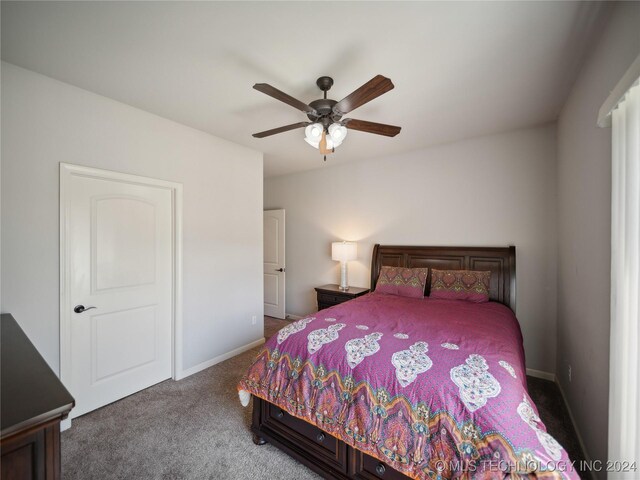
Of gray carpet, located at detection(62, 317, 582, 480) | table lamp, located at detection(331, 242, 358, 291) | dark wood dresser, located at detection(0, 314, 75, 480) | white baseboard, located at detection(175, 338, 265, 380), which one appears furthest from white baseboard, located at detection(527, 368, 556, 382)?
dark wood dresser, located at detection(0, 314, 75, 480)

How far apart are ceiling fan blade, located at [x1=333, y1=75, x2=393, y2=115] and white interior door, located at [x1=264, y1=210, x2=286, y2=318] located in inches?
125

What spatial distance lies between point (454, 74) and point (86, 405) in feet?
12.8

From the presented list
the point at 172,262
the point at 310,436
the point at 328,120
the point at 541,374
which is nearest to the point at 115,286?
the point at 172,262

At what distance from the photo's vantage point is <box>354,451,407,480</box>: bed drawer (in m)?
1.43

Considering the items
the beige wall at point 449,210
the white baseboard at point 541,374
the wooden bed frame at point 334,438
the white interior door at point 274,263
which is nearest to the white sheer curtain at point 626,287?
the wooden bed frame at point 334,438

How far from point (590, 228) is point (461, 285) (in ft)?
4.60

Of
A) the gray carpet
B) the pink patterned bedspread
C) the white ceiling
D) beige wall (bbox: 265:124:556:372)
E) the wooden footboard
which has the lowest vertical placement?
the gray carpet

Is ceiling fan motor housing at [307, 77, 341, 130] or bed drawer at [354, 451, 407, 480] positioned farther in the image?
ceiling fan motor housing at [307, 77, 341, 130]

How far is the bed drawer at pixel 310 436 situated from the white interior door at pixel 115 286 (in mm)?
1564

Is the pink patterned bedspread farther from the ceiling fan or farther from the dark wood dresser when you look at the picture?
the ceiling fan

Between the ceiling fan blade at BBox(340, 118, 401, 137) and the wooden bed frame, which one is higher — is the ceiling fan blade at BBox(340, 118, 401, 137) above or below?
above

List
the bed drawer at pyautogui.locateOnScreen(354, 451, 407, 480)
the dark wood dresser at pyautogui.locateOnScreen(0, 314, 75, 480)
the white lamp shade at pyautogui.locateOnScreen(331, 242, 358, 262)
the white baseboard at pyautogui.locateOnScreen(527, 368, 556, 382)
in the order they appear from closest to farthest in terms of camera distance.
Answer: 1. the dark wood dresser at pyautogui.locateOnScreen(0, 314, 75, 480)
2. the bed drawer at pyautogui.locateOnScreen(354, 451, 407, 480)
3. the white baseboard at pyautogui.locateOnScreen(527, 368, 556, 382)
4. the white lamp shade at pyautogui.locateOnScreen(331, 242, 358, 262)

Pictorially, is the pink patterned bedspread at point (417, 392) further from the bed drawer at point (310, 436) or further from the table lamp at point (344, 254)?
the table lamp at point (344, 254)

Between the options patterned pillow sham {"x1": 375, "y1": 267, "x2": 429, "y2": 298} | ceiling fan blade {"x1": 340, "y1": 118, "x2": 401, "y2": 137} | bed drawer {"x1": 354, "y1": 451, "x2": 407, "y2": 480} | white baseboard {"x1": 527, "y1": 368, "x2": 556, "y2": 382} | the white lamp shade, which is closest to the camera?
bed drawer {"x1": 354, "y1": 451, "x2": 407, "y2": 480}
